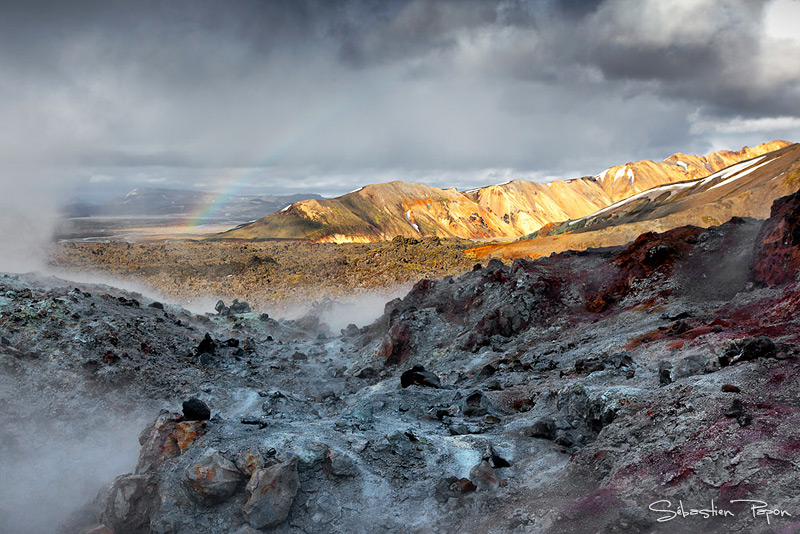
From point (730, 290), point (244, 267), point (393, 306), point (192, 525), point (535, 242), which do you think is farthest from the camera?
point (535, 242)

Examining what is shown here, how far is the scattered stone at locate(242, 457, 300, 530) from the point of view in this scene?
8617 mm

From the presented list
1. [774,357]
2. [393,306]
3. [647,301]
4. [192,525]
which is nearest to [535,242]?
[393,306]

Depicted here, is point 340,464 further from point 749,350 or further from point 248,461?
point 749,350

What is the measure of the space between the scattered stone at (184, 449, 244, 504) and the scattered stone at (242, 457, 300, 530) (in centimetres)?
46

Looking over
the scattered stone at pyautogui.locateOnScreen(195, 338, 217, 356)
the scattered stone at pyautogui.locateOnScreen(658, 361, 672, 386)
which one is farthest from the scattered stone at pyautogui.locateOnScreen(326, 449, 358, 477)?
the scattered stone at pyautogui.locateOnScreen(195, 338, 217, 356)

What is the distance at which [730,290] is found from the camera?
18422 millimetres

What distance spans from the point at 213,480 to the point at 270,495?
1447 millimetres

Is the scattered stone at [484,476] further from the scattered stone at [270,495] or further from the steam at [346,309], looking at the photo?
the steam at [346,309]

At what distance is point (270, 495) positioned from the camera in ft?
28.8

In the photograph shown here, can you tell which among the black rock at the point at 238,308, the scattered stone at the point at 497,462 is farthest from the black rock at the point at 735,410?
the black rock at the point at 238,308

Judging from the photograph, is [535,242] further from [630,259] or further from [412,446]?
[412,446]

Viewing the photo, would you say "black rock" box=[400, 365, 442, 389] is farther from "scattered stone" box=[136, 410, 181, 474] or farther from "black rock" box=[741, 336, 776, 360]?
"black rock" box=[741, 336, 776, 360]

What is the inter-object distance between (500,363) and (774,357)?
467 inches

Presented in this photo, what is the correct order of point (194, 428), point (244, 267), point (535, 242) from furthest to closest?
point (535, 242)
point (244, 267)
point (194, 428)
